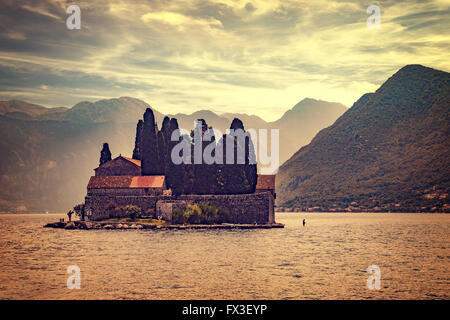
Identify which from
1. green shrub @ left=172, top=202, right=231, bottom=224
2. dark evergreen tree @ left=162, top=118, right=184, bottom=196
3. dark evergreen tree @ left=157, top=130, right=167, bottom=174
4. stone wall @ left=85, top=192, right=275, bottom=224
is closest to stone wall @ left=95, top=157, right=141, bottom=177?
dark evergreen tree @ left=157, top=130, right=167, bottom=174

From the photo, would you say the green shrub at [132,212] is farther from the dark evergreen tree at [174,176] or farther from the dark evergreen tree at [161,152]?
the dark evergreen tree at [161,152]

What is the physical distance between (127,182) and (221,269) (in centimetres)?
5582

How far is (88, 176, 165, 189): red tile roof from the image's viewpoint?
9356 centimetres

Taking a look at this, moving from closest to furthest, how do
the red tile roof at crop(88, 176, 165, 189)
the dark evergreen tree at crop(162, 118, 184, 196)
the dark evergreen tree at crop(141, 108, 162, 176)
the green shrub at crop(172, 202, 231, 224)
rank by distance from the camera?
1. the green shrub at crop(172, 202, 231, 224)
2. the dark evergreen tree at crop(162, 118, 184, 196)
3. the red tile roof at crop(88, 176, 165, 189)
4. the dark evergreen tree at crop(141, 108, 162, 176)

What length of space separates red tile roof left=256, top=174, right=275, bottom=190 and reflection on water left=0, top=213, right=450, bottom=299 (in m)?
29.1

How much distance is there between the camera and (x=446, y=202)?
653 ft

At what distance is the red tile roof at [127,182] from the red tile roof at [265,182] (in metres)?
18.5

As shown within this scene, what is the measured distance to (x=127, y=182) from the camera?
94188mm

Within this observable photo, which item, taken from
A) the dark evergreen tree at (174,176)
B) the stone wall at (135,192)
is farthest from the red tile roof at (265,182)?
the stone wall at (135,192)

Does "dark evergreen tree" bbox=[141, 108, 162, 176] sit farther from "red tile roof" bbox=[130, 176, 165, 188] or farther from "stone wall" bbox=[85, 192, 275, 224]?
"stone wall" bbox=[85, 192, 275, 224]

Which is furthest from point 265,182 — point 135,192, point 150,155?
point 135,192

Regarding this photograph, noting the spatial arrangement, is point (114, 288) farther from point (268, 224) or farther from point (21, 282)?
point (268, 224)
